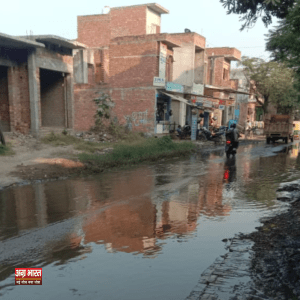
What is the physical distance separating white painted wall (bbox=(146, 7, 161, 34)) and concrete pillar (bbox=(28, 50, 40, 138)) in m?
17.1

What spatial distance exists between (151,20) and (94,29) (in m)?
5.90

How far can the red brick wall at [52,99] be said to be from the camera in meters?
18.8

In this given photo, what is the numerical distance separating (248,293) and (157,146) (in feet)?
43.9

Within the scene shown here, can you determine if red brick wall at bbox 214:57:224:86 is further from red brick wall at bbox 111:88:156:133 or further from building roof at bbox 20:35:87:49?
building roof at bbox 20:35:87:49

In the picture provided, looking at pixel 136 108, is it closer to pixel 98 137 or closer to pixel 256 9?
pixel 98 137

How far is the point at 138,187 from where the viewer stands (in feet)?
28.4

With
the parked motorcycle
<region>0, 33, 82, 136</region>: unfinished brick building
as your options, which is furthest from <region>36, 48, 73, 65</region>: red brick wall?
the parked motorcycle

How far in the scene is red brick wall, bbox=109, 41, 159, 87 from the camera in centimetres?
2378

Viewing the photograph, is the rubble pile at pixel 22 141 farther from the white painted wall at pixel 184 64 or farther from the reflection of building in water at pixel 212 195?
the white painted wall at pixel 184 64

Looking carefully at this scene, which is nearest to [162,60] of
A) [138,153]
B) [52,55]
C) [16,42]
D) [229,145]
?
[52,55]

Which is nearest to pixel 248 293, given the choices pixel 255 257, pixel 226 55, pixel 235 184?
pixel 255 257

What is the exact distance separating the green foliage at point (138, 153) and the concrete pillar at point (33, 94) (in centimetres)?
449

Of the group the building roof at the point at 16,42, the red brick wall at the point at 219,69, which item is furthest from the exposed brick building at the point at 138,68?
the building roof at the point at 16,42

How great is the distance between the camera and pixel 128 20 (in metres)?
30.6
